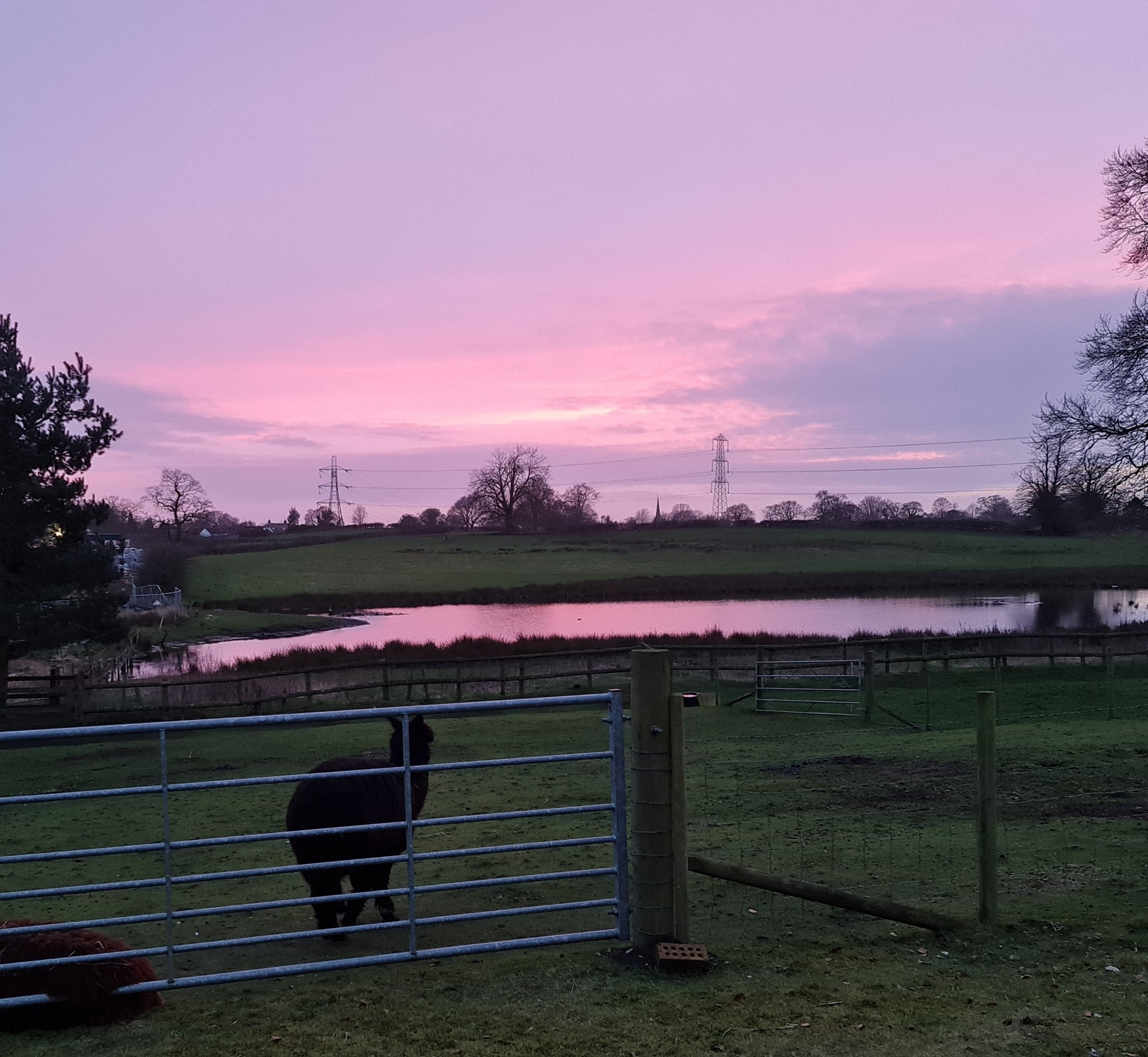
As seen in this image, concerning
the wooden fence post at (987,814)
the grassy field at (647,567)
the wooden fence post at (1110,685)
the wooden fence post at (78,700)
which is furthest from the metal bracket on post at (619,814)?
the grassy field at (647,567)

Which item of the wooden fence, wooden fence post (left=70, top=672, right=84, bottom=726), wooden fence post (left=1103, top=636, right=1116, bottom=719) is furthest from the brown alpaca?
wooden fence post (left=70, top=672, right=84, bottom=726)

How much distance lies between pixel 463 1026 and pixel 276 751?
12.0 metres

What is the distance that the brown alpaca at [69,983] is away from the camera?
4355 mm

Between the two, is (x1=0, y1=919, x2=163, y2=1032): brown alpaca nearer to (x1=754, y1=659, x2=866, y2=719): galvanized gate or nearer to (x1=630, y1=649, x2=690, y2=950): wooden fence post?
(x1=630, y1=649, x2=690, y2=950): wooden fence post

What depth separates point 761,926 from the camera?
18.4 feet

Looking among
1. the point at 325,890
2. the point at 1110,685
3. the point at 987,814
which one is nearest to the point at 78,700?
the point at 325,890

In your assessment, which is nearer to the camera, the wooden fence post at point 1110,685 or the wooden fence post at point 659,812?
the wooden fence post at point 659,812

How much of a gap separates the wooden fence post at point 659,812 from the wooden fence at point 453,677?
12830mm

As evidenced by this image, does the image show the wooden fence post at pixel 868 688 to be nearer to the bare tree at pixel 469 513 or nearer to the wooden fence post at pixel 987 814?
the wooden fence post at pixel 987 814

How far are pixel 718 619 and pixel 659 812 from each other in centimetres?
3738

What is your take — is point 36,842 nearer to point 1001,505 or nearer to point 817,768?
point 817,768

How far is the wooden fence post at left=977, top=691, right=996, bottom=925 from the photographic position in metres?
5.30

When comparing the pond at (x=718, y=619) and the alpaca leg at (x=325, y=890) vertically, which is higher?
the alpaca leg at (x=325, y=890)

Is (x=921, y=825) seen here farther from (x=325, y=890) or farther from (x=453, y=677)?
(x=453, y=677)
